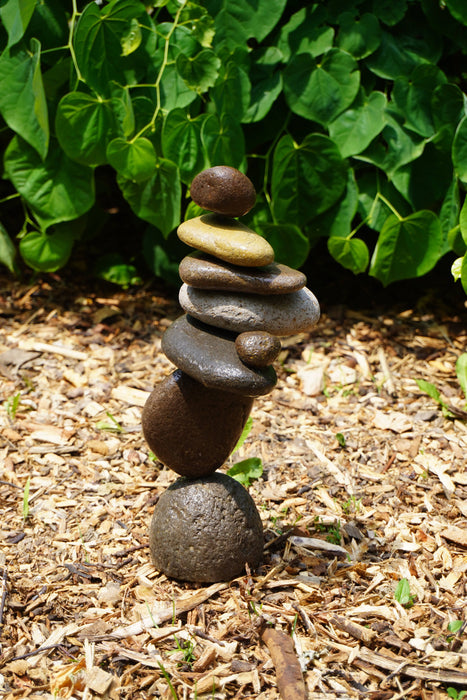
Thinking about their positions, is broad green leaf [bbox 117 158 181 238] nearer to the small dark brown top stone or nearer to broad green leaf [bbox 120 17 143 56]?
broad green leaf [bbox 120 17 143 56]

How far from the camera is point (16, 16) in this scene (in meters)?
3.28

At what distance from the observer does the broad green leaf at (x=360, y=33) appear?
141 inches

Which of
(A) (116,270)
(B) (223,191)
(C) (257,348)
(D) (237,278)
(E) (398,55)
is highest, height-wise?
(E) (398,55)

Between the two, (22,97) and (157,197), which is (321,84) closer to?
(157,197)

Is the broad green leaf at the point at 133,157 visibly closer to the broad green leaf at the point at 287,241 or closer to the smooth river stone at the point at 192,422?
the broad green leaf at the point at 287,241

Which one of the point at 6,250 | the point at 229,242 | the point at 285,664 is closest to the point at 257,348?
the point at 229,242

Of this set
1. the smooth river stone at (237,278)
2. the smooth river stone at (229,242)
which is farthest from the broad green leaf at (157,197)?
the smooth river stone at (237,278)

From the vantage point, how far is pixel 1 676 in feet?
6.48

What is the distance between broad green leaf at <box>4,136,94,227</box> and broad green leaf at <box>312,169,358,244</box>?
3.87 feet

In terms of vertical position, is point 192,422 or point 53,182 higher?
point 53,182

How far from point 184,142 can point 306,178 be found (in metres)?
0.67

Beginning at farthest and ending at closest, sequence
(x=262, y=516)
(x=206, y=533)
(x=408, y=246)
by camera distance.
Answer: (x=408, y=246), (x=262, y=516), (x=206, y=533)

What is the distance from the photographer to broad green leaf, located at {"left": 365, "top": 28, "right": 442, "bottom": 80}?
3.66 m

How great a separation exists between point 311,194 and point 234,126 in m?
0.54
